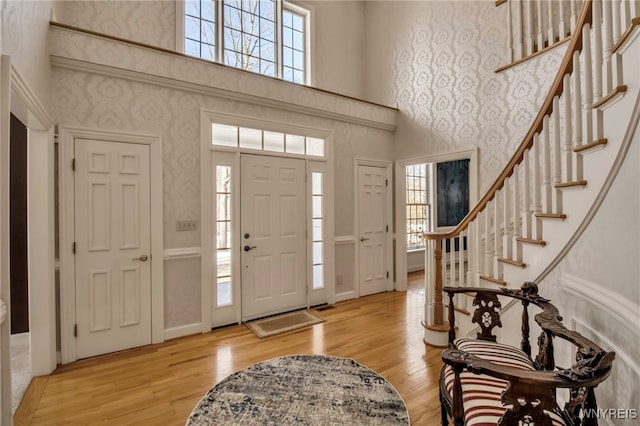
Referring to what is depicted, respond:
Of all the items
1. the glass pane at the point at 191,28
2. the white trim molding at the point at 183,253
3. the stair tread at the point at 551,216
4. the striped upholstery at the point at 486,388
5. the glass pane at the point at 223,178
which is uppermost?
the glass pane at the point at 191,28

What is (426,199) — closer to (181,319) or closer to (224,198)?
(224,198)

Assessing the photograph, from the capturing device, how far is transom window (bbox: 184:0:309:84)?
13.8ft

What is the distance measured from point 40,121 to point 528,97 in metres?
4.52

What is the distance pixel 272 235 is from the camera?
3.80 m

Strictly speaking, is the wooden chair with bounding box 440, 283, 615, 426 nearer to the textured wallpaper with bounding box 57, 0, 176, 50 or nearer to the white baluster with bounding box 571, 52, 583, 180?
the white baluster with bounding box 571, 52, 583, 180

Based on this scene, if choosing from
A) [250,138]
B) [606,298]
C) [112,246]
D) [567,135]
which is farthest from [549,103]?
[112,246]

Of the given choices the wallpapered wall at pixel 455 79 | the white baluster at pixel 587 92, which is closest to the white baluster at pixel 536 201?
the white baluster at pixel 587 92

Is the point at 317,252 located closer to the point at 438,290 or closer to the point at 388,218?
the point at 388,218

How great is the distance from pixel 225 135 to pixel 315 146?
1210 mm

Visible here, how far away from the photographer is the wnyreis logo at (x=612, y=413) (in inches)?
43.0

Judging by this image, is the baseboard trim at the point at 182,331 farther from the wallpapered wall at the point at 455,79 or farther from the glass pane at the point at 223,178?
the wallpapered wall at the point at 455,79

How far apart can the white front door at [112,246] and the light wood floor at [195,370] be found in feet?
0.75

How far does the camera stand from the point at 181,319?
10.6 feet

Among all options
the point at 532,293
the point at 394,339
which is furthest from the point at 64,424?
the point at 532,293
